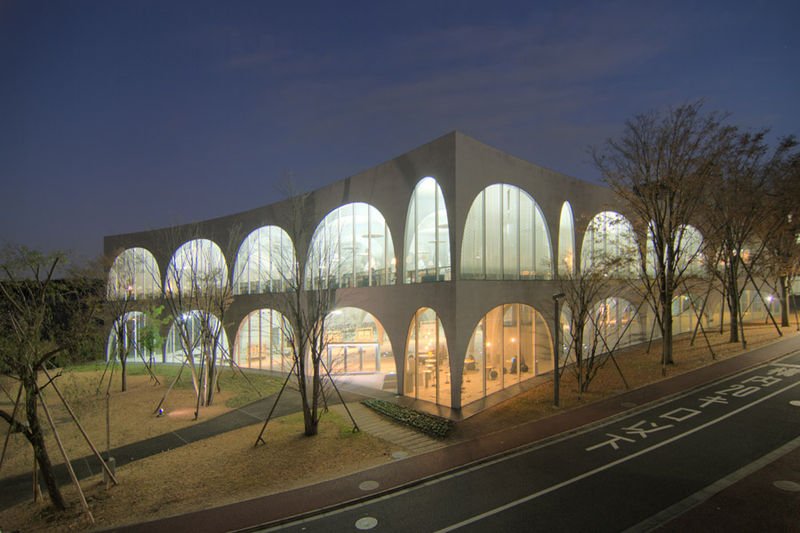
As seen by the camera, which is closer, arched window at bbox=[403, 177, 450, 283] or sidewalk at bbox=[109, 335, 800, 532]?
sidewalk at bbox=[109, 335, 800, 532]

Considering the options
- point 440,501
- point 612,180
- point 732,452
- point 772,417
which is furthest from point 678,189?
point 440,501

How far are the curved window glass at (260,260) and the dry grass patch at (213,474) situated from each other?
1290 centimetres

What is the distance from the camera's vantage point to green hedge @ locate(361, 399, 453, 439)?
12.9 m

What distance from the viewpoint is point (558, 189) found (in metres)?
21.2

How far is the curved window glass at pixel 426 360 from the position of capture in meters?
16.3

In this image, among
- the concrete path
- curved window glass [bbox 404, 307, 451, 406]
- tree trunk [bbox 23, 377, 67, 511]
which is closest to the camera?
tree trunk [bbox 23, 377, 67, 511]

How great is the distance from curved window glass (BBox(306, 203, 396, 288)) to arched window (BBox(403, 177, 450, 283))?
145cm

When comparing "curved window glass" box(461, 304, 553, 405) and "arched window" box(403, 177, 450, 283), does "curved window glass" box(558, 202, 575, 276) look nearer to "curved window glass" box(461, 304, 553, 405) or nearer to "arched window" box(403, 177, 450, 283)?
"curved window glass" box(461, 304, 553, 405)

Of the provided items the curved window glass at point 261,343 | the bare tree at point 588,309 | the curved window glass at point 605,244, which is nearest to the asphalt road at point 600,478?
the bare tree at point 588,309

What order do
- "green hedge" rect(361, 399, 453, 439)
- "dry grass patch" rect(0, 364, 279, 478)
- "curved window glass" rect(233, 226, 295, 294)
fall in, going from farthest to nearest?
"curved window glass" rect(233, 226, 295, 294), "green hedge" rect(361, 399, 453, 439), "dry grass patch" rect(0, 364, 279, 478)

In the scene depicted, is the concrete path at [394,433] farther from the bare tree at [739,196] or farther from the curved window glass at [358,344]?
the bare tree at [739,196]

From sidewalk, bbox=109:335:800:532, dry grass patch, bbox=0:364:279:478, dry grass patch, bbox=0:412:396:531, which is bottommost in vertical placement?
dry grass patch, bbox=0:364:279:478

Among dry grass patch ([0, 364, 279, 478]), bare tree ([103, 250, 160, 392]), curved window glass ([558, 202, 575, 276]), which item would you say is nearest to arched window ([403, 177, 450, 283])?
curved window glass ([558, 202, 575, 276])

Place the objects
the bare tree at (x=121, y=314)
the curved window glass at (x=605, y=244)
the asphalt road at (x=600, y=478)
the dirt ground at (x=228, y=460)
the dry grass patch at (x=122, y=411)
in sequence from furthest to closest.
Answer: the curved window glass at (x=605, y=244), the bare tree at (x=121, y=314), the dry grass patch at (x=122, y=411), the dirt ground at (x=228, y=460), the asphalt road at (x=600, y=478)
